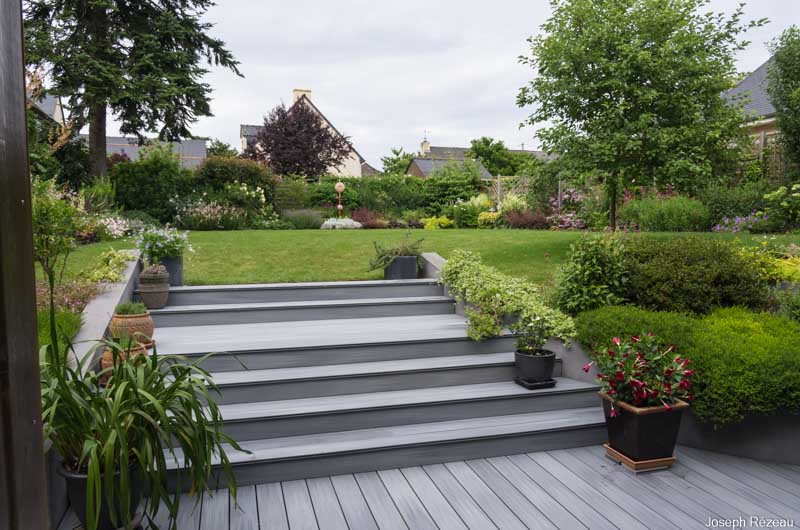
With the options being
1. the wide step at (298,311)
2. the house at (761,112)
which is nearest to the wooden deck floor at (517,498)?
the wide step at (298,311)

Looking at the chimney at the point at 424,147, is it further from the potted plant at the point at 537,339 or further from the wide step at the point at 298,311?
the potted plant at the point at 537,339

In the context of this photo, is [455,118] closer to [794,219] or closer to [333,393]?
[794,219]

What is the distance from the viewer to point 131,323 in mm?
4016

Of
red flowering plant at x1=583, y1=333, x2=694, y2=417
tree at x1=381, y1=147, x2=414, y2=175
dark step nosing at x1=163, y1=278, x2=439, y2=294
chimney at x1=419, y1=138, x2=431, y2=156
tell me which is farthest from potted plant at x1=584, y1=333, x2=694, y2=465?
chimney at x1=419, y1=138, x2=431, y2=156

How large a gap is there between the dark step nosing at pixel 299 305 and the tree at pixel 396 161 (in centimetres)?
3680

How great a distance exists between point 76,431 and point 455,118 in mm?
35896

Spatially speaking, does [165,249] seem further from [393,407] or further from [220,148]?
[220,148]

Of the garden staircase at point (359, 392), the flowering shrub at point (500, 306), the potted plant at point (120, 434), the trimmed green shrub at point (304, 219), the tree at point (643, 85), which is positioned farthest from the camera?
the trimmed green shrub at point (304, 219)

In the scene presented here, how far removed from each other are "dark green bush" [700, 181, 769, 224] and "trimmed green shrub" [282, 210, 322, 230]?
8106 mm

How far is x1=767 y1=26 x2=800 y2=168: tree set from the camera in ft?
36.0

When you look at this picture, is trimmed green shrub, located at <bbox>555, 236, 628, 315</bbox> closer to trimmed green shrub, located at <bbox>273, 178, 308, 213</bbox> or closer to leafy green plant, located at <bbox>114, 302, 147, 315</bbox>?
leafy green plant, located at <bbox>114, 302, 147, 315</bbox>

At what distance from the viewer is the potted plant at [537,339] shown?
4.14m

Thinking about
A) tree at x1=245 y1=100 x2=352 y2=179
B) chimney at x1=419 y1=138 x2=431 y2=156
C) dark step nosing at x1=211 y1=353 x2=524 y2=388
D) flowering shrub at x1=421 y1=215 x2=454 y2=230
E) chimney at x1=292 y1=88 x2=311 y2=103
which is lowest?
dark step nosing at x1=211 y1=353 x2=524 y2=388

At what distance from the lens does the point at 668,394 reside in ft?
11.2
